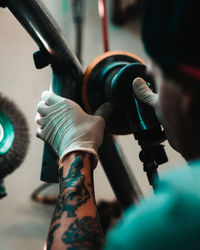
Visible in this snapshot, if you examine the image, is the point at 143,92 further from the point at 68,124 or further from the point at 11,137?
the point at 11,137

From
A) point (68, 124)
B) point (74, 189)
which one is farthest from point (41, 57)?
point (74, 189)

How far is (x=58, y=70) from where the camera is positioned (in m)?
0.70

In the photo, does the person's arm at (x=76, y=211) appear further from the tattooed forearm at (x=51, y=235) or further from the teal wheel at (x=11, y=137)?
the teal wheel at (x=11, y=137)

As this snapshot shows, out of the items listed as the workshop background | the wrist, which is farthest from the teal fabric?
the workshop background

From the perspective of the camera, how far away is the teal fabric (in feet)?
1.01

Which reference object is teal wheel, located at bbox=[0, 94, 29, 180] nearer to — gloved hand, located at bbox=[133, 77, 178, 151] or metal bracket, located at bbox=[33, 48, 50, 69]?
metal bracket, located at bbox=[33, 48, 50, 69]

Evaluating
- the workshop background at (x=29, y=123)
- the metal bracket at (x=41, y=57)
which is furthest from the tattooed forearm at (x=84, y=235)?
the workshop background at (x=29, y=123)

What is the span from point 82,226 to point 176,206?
0.23m

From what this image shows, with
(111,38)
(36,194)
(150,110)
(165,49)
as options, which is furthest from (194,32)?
(111,38)

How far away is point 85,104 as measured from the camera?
0.74 metres

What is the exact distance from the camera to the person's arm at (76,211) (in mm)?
483

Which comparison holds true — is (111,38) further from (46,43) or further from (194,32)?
(194,32)

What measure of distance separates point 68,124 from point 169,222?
1.35 feet

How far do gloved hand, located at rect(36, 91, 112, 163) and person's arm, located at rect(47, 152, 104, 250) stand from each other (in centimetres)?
4
